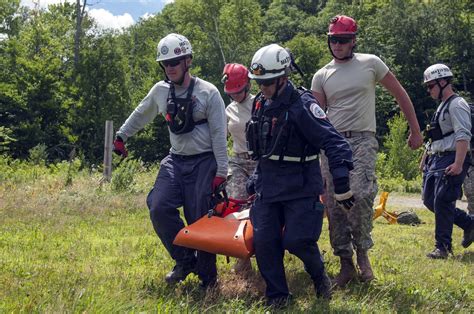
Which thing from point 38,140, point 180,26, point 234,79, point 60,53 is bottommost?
point 38,140

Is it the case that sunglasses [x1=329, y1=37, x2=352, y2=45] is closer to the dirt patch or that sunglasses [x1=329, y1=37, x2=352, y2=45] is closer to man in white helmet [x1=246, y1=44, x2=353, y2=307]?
man in white helmet [x1=246, y1=44, x2=353, y2=307]

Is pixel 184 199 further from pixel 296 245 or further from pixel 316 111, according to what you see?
pixel 316 111

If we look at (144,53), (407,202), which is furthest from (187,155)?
(144,53)

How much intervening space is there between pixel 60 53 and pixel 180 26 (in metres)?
17.4

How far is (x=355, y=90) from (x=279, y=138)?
122 centimetres

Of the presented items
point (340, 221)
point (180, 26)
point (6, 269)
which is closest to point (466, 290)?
point (340, 221)

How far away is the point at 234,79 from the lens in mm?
6145

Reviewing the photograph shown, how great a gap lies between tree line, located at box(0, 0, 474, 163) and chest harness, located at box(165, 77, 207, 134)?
2525 cm

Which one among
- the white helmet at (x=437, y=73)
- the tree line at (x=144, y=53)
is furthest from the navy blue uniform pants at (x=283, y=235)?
the tree line at (x=144, y=53)

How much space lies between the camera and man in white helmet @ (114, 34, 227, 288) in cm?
510

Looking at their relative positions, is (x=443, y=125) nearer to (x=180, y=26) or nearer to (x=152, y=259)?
(x=152, y=259)

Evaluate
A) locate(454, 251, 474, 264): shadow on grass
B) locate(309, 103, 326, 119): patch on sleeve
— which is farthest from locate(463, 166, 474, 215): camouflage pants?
locate(309, 103, 326, 119): patch on sleeve

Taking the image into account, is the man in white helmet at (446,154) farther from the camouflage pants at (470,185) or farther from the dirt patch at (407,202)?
the dirt patch at (407,202)

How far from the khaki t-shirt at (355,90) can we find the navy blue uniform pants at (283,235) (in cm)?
109
